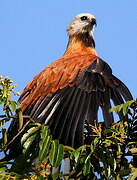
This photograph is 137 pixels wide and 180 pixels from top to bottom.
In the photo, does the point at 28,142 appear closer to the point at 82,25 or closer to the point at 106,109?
the point at 106,109

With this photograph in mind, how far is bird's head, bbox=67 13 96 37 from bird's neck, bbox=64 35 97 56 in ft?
0.37

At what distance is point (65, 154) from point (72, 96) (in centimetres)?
185

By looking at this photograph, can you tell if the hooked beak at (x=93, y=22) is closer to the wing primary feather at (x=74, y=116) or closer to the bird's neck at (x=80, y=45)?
the bird's neck at (x=80, y=45)

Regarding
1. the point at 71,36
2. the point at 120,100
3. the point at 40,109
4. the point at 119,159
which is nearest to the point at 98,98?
the point at 120,100

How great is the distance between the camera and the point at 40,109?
558 centimetres

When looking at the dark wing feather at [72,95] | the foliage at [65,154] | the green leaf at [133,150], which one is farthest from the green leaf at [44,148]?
the dark wing feather at [72,95]

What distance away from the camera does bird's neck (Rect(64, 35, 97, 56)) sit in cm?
862

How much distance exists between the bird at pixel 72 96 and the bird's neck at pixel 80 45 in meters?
1.23

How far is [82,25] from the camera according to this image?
948 cm

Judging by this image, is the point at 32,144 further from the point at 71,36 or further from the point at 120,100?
the point at 71,36

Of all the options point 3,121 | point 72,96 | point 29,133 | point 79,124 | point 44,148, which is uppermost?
point 72,96

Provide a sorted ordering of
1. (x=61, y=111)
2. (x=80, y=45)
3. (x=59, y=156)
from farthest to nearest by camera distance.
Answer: (x=80, y=45), (x=61, y=111), (x=59, y=156)

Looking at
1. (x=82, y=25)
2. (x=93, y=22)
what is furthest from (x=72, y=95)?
(x=82, y=25)

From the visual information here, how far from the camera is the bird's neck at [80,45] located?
8.62 m
